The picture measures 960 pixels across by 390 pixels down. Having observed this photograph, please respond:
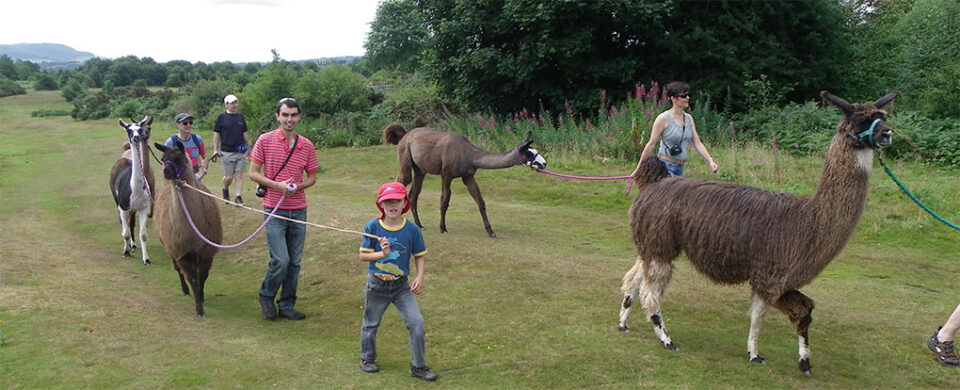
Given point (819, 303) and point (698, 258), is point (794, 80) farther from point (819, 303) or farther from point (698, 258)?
point (698, 258)

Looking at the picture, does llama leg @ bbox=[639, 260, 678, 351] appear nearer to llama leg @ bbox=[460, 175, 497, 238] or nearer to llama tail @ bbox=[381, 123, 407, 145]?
llama leg @ bbox=[460, 175, 497, 238]

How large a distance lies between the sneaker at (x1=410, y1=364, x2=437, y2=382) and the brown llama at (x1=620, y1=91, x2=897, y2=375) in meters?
1.97

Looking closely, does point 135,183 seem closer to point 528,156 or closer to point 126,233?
point 126,233

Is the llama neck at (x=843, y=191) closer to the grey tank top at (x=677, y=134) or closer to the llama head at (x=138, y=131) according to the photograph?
the grey tank top at (x=677, y=134)

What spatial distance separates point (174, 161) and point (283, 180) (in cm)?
146

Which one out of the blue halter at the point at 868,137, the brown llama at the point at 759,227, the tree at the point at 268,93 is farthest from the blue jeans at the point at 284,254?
the tree at the point at 268,93

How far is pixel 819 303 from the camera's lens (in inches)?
266

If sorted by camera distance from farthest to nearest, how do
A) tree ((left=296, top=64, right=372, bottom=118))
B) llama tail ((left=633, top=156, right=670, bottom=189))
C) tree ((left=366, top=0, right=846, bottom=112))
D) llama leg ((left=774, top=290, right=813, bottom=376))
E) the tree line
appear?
tree ((left=296, top=64, right=372, bottom=118)) < tree ((left=366, top=0, right=846, bottom=112)) < the tree line < llama tail ((left=633, top=156, right=670, bottom=189)) < llama leg ((left=774, top=290, right=813, bottom=376))

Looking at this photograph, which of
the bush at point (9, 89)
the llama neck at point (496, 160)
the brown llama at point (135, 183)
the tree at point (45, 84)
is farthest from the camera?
the tree at point (45, 84)

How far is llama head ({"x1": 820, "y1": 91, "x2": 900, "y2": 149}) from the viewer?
14.9 feet

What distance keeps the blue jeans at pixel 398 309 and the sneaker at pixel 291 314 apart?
5.38 feet

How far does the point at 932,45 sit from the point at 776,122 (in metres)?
11.2

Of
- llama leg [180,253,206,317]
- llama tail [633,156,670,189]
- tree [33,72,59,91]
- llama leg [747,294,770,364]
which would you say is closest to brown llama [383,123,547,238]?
llama tail [633,156,670,189]

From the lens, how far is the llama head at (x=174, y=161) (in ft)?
21.6
